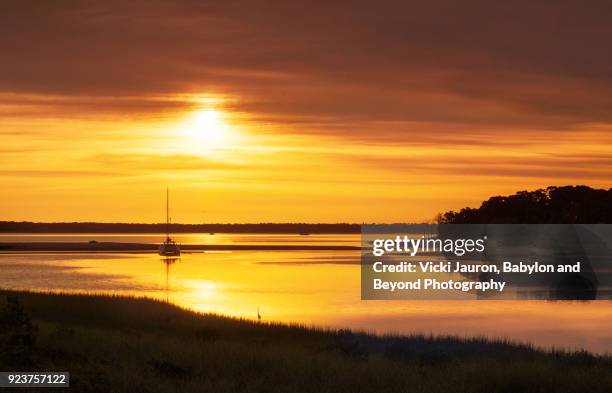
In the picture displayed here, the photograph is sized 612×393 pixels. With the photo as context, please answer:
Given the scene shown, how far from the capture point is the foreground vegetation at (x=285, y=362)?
23.3m

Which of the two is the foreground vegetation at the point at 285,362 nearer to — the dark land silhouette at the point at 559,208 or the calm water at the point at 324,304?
the calm water at the point at 324,304

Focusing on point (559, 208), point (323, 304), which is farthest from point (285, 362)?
point (559, 208)

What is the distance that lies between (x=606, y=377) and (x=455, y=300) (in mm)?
40682

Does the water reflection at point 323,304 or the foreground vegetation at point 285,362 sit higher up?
the foreground vegetation at point 285,362

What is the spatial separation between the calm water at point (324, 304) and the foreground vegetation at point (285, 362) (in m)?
9.34

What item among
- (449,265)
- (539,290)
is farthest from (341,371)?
(449,265)

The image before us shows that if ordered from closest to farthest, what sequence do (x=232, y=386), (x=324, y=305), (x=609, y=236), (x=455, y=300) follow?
(x=232, y=386) → (x=324, y=305) → (x=455, y=300) → (x=609, y=236)

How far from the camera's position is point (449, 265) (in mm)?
112875

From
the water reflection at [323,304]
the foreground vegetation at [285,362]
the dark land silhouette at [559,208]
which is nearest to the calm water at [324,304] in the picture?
the water reflection at [323,304]

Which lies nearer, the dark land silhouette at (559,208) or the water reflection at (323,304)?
the water reflection at (323,304)

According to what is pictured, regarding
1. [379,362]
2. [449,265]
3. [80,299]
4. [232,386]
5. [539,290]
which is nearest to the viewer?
[232,386]

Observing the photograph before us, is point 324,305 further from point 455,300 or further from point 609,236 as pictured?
point 609,236

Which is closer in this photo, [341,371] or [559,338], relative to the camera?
[341,371]

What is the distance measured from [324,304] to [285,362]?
34.7 meters
